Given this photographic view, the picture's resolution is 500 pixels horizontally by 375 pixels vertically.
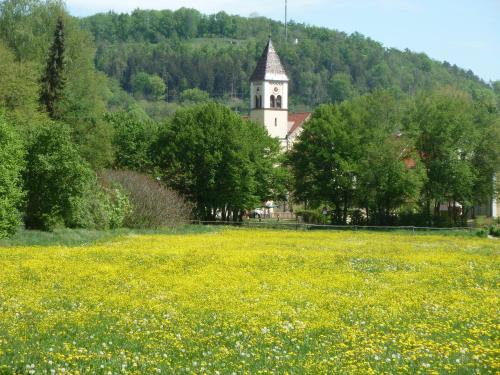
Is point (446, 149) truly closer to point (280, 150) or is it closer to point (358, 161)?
point (358, 161)

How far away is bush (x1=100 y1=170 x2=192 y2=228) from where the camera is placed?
185ft

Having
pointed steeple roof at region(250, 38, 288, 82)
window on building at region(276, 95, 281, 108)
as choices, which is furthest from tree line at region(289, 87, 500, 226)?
window on building at region(276, 95, 281, 108)

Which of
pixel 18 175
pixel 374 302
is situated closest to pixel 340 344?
pixel 374 302

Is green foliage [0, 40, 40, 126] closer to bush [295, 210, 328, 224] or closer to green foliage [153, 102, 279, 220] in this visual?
green foliage [153, 102, 279, 220]

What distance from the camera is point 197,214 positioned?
230 ft

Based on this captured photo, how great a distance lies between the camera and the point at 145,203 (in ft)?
186

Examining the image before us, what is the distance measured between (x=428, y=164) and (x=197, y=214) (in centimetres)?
2190

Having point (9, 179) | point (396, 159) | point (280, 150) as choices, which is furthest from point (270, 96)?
point (9, 179)

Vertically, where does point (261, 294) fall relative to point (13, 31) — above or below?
below

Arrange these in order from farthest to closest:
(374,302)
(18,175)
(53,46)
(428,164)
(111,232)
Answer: (428,164)
(53,46)
(111,232)
(18,175)
(374,302)

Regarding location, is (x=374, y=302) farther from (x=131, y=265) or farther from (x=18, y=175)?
(x=18, y=175)

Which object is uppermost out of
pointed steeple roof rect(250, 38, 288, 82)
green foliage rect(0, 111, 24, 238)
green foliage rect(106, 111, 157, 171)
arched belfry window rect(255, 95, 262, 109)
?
pointed steeple roof rect(250, 38, 288, 82)

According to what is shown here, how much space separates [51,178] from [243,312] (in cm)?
2994

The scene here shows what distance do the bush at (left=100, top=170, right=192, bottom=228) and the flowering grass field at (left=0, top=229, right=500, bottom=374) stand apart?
70.3ft
